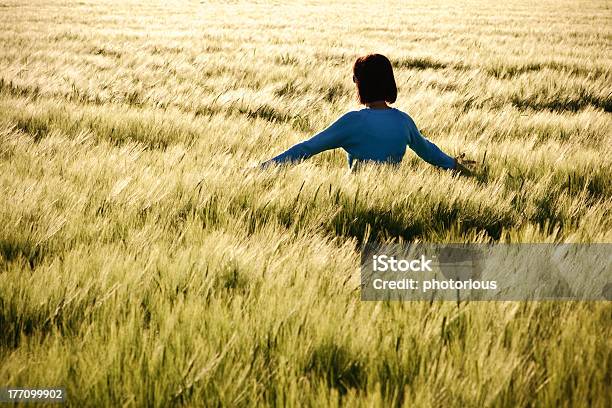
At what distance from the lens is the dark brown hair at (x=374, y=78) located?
2.63 m

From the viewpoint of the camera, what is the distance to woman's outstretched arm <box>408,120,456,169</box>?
2719 millimetres

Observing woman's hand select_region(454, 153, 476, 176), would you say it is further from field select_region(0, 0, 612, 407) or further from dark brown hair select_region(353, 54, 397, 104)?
dark brown hair select_region(353, 54, 397, 104)

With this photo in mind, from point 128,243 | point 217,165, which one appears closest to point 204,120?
point 217,165

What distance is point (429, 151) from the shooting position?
2.76 m

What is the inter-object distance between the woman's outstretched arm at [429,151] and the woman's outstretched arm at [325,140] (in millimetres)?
375

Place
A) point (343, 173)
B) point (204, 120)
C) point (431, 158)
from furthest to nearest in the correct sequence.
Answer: point (204, 120), point (431, 158), point (343, 173)

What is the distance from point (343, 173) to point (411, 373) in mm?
1527

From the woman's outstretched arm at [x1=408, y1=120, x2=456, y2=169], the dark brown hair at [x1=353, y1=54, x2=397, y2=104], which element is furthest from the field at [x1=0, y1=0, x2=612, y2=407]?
the dark brown hair at [x1=353, y1=54, x2=397, y2=104]

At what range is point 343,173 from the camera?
243 cm

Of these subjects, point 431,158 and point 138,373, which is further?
point 431,158

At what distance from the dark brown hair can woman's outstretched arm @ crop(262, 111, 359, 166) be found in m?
0.21

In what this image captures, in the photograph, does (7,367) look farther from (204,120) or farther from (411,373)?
(204,120)

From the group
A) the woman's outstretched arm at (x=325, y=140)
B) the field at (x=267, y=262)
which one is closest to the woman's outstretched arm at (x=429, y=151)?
the field at (x=267, y=262)

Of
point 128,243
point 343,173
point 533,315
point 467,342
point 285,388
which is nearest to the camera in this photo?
point 285,388
